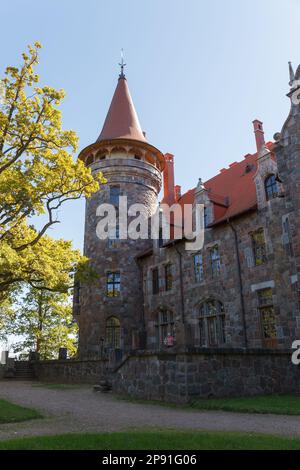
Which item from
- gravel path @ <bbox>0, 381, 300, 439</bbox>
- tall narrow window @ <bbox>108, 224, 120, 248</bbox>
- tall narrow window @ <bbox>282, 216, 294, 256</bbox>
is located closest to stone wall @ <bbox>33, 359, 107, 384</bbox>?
tall narrow window @ <bbox>108, 224, 120, 248</bbox>

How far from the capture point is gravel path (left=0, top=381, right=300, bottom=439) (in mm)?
8664

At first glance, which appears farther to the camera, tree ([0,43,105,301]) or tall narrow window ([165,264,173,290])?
tall narrow window ([165,264,173,290])

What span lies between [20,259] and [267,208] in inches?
A: 418

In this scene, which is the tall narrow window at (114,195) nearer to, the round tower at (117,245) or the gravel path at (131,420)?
the round tower at (117,245)

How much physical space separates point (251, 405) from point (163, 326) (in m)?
12.7

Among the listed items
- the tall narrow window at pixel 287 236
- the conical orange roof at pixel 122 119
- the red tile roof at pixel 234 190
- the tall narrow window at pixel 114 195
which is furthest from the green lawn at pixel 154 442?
the conical orange roof at pixel 122 119

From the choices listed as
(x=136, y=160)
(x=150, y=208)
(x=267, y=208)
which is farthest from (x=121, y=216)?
(x=267, y=208)

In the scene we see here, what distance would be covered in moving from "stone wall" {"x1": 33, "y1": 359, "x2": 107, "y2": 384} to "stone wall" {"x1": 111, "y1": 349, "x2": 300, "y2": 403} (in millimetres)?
6658

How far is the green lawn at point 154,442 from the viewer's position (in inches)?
255

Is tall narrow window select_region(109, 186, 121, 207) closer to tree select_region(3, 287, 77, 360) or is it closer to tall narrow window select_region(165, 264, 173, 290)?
tall narrow window select_region(165, 264, 173, 290)

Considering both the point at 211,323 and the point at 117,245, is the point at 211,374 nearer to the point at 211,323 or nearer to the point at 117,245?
the point at 211,323

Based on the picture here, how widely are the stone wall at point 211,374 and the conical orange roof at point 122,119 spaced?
16712 millimetres

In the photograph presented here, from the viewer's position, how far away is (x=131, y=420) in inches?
395

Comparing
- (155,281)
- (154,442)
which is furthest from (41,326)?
(154,442)
